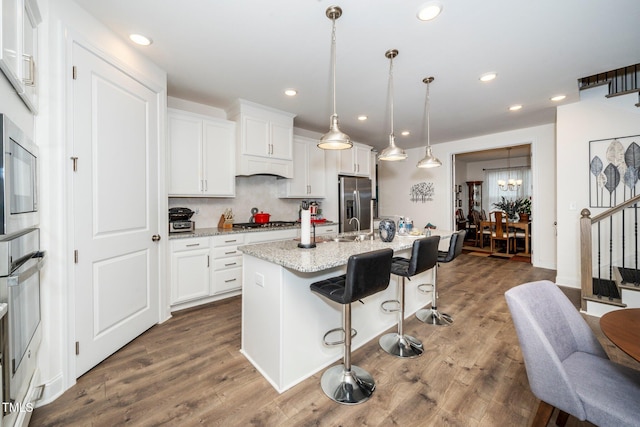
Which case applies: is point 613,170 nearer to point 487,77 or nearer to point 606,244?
point 606,244

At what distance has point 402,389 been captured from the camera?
5.72ft

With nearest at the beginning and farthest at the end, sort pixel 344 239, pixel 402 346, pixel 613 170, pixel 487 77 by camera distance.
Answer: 1. pixel 402 346
2. pixel 344 239
3. pixel 487 77
4. pixel 613 170

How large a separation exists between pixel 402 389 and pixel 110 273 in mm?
2341

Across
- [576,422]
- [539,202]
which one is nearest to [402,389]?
[576,422]

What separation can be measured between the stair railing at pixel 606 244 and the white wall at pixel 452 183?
1.28 meters

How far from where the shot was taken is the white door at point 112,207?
187cm

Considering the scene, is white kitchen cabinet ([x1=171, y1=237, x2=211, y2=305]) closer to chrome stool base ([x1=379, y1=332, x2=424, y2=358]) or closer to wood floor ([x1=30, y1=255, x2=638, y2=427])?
wood floor ([x1=30, y1=255, x2=638, y2=427])

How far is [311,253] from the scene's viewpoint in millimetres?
1826

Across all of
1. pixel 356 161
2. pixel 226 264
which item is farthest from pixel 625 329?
pixel 356 161

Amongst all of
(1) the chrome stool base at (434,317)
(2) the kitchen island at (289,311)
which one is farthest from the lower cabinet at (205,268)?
(1) the chrome stool base at (434,317)

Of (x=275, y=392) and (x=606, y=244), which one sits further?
(x=606, y=244)

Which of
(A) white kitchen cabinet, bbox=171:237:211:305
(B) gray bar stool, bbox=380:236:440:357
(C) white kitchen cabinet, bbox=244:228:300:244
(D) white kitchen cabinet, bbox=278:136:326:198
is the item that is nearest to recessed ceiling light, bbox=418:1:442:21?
(B) gray bar stool, bbox=380:236:440:357

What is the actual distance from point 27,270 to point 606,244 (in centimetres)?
566

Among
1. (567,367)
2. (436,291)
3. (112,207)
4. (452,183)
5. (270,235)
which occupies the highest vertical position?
(452,183)
